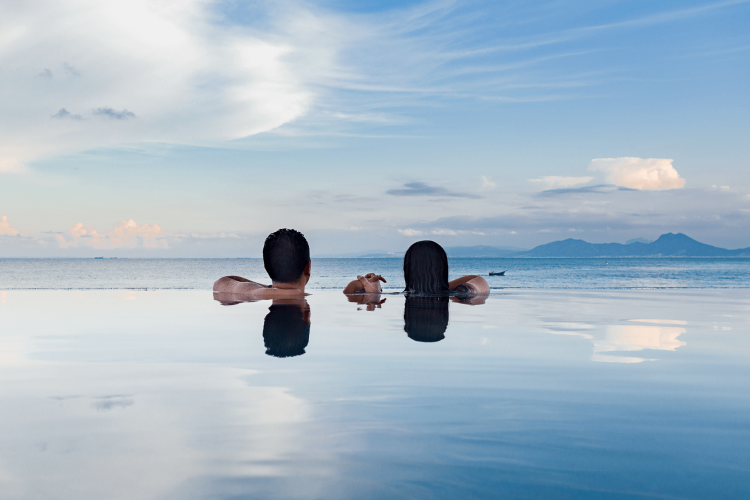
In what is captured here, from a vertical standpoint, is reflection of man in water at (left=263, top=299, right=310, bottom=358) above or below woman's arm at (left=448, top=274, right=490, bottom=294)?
below

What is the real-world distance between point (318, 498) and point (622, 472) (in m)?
1.69

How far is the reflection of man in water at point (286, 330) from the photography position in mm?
6477

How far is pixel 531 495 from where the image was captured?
98.2 inches

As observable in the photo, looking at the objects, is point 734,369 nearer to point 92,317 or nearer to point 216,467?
point 216,467

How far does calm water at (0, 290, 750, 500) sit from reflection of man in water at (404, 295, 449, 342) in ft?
0.80

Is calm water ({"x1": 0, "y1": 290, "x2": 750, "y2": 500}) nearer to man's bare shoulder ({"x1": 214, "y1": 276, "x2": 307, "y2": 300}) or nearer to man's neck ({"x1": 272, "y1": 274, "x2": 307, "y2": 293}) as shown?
man's neck ({"x1": 272, "y1": 274, "x2": 307, "y2": 293})

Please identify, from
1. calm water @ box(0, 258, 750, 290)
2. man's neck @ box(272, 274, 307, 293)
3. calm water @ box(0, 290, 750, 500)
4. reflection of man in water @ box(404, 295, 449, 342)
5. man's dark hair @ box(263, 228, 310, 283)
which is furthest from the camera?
calm water @ box(0, 258, 750, 290)

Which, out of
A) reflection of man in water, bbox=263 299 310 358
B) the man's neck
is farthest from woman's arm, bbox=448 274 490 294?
reflection of man in water, bbox=263 299 310 358

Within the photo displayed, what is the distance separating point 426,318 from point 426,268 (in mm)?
4372

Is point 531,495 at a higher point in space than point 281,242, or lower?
lower

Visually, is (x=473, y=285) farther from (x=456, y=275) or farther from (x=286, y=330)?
(x=456, y=275)

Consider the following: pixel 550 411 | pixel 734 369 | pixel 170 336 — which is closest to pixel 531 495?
pixel 550 411

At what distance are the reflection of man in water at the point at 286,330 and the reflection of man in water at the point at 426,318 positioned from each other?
1.73m

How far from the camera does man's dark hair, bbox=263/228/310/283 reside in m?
12.0
